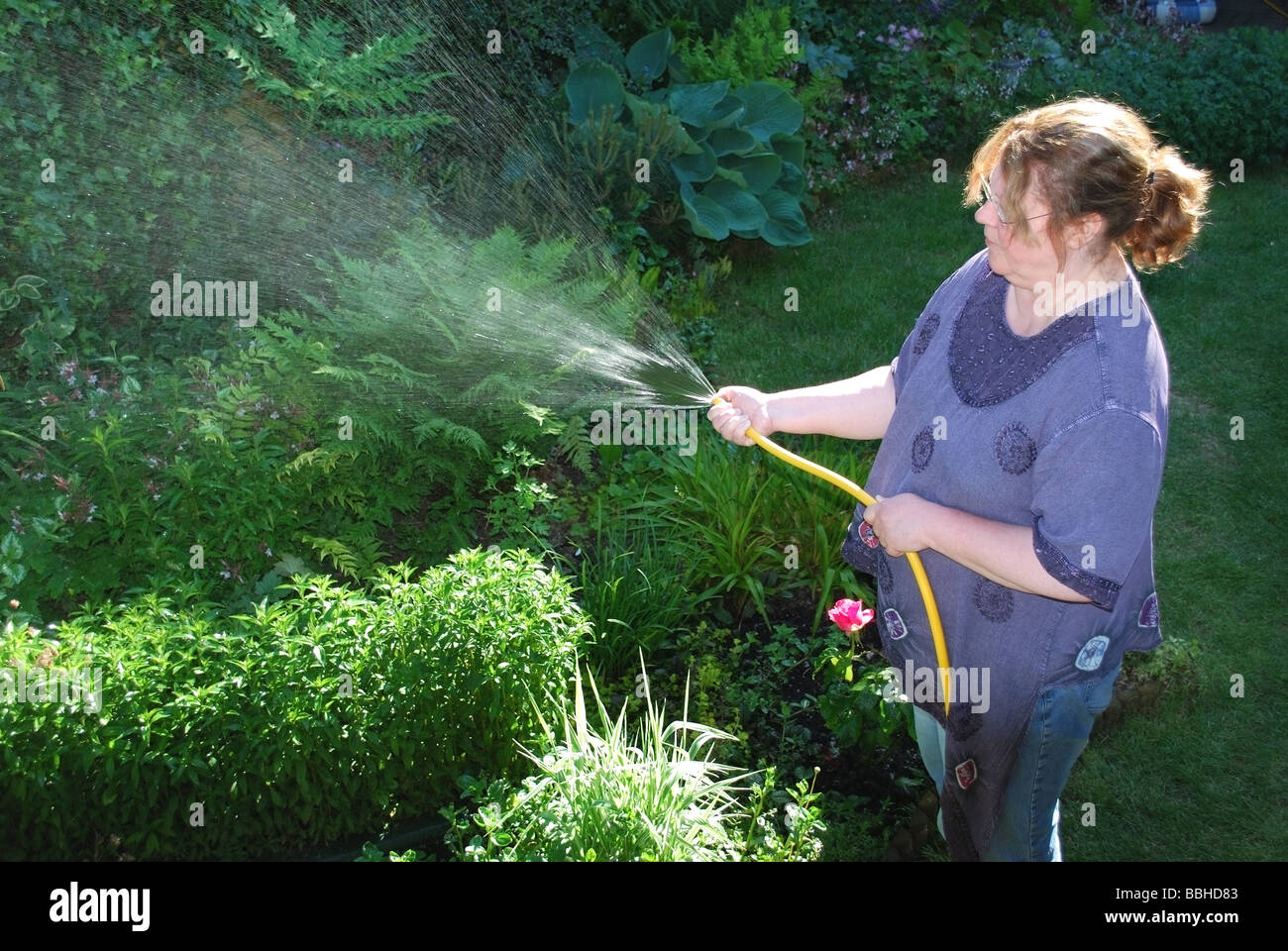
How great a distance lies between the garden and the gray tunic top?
59 cm

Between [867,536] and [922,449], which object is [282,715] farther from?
[922,449]

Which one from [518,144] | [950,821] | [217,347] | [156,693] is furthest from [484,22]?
[950,821]

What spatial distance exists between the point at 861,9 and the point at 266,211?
17.8 feet

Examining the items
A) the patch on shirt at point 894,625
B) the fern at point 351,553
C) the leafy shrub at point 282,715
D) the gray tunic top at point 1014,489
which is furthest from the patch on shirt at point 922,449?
the fern at point 351,553

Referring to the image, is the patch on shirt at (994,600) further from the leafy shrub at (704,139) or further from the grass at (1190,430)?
the leafy shrub at (704,139)

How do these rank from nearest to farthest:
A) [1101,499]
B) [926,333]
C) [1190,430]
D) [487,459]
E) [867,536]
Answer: [1101,499] < [926,333] < [867,536] < [487,459] < [1190,430]

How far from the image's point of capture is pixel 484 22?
7191 millimetres

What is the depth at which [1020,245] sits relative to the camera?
230 cm

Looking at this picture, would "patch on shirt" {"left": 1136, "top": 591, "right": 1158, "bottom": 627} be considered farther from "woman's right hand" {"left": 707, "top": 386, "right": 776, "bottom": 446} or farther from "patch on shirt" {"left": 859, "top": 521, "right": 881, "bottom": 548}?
"woman's right hand" {"left": 707, "top": 386, "right": 776, "bottom": 446}

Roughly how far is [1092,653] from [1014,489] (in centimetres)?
43

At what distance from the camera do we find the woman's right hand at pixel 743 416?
117 inches

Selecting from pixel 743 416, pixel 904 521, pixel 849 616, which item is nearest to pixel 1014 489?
pixel 904 521

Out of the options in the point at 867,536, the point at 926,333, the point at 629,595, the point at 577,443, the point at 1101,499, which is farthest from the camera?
the point at 577,443

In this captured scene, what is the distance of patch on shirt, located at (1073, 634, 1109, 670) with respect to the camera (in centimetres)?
252
